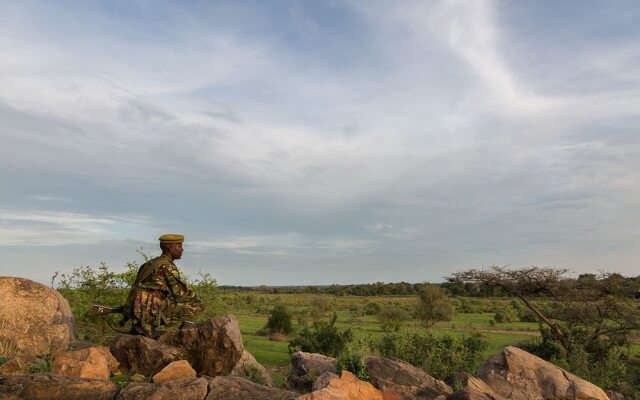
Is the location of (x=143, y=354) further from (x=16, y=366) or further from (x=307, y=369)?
(x=307, y=369)

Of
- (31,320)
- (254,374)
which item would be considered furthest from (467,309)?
(31,320)

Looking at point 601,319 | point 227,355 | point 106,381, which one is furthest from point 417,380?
point 601,319

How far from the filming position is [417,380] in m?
10.6

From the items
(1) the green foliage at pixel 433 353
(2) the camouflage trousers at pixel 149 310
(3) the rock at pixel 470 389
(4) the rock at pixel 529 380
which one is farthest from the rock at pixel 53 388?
(1) the green foliage at pixel 433 353

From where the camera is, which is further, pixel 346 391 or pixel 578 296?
pixel 578 296

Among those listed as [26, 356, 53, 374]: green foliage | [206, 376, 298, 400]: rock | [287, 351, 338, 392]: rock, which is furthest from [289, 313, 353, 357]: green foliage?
[26, 356, 53, 374]: green foliage

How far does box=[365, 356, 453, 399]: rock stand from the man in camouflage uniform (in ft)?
13.8

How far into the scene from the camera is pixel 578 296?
66.5ft

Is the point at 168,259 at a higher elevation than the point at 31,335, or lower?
higher

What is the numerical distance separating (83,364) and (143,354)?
3.59 feet

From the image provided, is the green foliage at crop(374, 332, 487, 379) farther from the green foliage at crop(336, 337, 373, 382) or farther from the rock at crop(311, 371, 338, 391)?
the rock at crop(311, 371, 338, 391)

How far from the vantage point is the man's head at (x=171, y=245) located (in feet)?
36.4

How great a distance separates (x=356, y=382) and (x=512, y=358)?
441 centimetres

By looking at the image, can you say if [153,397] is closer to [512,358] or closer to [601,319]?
[512,358]
